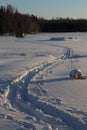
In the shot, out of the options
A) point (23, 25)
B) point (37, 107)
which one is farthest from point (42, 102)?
point (23, 25)

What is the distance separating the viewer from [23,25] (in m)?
83.4

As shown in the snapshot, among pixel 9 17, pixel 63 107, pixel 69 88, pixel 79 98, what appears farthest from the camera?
pixel 9 17

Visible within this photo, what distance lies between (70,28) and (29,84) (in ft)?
332

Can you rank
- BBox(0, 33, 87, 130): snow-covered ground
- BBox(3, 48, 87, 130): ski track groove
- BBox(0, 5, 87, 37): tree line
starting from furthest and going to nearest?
1. BBox(0, 5, 87, 37): tree line
2. BBox(3, 48, 87, 130): ski track groove
3. BBox(0, 33, 87, 130): snow-covered ground

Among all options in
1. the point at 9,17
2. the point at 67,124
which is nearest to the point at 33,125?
the point at 67,124

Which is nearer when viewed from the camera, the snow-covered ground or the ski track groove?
the snow-covered ground

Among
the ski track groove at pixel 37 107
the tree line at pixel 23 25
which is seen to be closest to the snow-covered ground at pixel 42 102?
the ski track groove at pixel 37 107

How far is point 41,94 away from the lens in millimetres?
8680

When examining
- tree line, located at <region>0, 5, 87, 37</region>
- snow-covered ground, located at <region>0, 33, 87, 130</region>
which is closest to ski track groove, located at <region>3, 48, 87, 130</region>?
snow-covered ground, located at <region>0, 33, 87, 130</region>

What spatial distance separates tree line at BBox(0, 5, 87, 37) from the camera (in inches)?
2936

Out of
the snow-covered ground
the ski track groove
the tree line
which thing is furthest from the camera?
the tree line

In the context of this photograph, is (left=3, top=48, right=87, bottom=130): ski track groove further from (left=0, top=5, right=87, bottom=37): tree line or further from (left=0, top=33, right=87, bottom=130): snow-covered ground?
(left=0, top=5, right=87, bottom=37): tree line

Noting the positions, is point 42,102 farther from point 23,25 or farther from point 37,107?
point 23,25

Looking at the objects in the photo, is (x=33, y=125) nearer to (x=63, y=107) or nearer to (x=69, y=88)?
(x=63, y=107)
